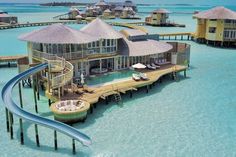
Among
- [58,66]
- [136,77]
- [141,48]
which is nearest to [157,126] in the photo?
[136,77]

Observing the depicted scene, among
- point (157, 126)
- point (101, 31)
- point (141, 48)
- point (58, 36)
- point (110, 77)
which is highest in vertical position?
point (101, 31)

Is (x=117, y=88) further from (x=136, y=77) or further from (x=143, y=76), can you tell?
(x=143, y=76)

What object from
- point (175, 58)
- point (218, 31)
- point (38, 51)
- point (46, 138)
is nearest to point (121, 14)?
point (218, 31)

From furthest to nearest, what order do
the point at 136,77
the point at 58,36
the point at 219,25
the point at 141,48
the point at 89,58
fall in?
the point at 219,25, the point at 141,48, the point at 89,58, the point at 136,77, the point at 58,36

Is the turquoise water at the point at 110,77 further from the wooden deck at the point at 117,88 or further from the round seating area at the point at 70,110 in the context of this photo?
the round seating area at the point at 70,110

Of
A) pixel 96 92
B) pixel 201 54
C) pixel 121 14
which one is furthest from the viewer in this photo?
pixel 121 14

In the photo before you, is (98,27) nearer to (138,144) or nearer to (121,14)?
(138,144)

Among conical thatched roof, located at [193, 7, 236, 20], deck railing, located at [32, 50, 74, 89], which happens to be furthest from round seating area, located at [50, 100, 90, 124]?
conical thatched roof, located at [193, 7, 236, 20]
